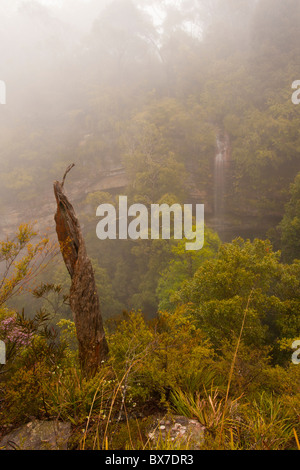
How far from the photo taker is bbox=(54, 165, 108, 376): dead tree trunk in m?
3.84

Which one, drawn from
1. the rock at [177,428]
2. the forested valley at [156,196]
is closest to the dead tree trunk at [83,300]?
the forested valley at [156,196]

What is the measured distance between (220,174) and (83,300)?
87.3ft

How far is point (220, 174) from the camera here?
27375 mm

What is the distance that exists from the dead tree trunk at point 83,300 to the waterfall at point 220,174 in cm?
2491

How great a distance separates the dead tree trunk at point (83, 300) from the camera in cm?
384

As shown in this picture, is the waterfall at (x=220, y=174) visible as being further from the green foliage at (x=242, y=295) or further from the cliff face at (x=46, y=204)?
the green foliage at (x=242, y=295)

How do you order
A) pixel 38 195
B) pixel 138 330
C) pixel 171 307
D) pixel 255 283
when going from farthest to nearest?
pixel 38 195 < pixel 171 307 < pixel 255 283 < pixel 138 330

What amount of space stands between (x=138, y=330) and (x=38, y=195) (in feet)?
98.6

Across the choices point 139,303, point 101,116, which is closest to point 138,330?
point 139,303

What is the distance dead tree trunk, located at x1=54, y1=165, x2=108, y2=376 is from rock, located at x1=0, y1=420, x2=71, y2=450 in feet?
2.99

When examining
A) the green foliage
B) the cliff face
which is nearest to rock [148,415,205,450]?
the green foliage
